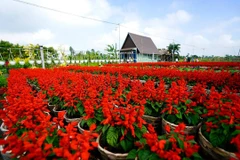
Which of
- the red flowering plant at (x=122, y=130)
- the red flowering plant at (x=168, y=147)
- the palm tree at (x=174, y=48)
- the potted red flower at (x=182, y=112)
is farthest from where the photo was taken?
the palm tree at (x=174, y=48)

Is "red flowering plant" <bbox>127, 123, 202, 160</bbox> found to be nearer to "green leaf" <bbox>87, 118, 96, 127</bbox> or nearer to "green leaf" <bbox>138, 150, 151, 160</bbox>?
"green leaf" <bbox>138, 150, 151, 160</bbox>

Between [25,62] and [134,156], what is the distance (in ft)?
59.4

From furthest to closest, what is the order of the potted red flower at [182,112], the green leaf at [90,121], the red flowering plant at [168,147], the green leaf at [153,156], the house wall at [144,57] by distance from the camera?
the house wall at [144,57], the potted red flower at [182,112], the green leaf at [90,121], the green leaf at [153,156], the red flowering plant at [168,147]

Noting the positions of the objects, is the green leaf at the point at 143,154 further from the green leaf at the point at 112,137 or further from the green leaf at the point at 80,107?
the green leaf at the point at 80,107

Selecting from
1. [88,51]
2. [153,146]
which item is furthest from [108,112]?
[88,51]

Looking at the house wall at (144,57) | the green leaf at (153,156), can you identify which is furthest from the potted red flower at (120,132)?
the house wall at (144,57)

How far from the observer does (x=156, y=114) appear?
3.05 m

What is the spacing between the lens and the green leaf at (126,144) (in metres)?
1.72

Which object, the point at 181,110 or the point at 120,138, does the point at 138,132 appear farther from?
the point at 181,110

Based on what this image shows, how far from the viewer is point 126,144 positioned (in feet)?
5.72

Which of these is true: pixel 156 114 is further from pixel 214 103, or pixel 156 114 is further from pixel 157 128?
pixel 214 103

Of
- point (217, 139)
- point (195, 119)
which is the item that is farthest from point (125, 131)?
point (195, 119)

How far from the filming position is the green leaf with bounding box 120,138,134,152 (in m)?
1.72

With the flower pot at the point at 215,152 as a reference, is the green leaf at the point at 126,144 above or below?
above
